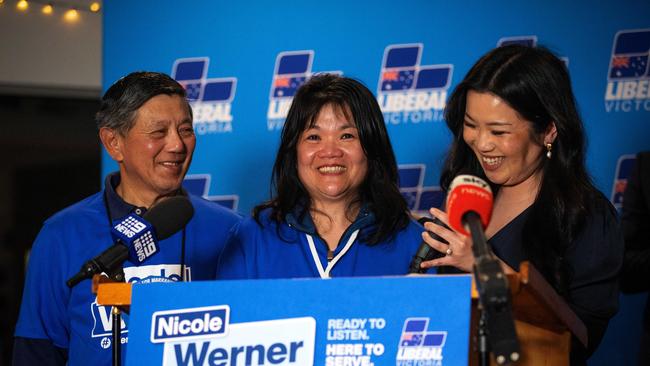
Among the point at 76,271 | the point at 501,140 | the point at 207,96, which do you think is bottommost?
the point at 76,271

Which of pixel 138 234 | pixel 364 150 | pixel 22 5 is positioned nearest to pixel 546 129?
pixel 364 150

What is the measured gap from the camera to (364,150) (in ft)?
8.84

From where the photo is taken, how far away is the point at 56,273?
2.61 m

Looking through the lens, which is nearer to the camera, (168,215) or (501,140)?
(168,215)

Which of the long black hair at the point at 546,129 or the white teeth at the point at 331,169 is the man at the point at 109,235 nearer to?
the white teeth at the point at 331,169

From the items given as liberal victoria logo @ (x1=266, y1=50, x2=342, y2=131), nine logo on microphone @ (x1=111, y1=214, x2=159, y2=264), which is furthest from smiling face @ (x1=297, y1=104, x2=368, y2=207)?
liberal victoria logo @ (x1=266, y1=50, x2=342, y2=131)

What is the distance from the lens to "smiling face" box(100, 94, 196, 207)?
277 centimetres

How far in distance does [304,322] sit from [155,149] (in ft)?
4.08

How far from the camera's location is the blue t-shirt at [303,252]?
8.51ft

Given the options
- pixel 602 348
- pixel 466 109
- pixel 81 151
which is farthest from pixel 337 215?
pixel 81 151

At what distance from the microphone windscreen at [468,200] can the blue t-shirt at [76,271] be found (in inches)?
46.4

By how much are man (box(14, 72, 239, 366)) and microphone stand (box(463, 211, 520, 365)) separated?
129 cm

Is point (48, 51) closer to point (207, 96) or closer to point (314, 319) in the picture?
point (207, 96)

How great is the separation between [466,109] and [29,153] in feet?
15.4
